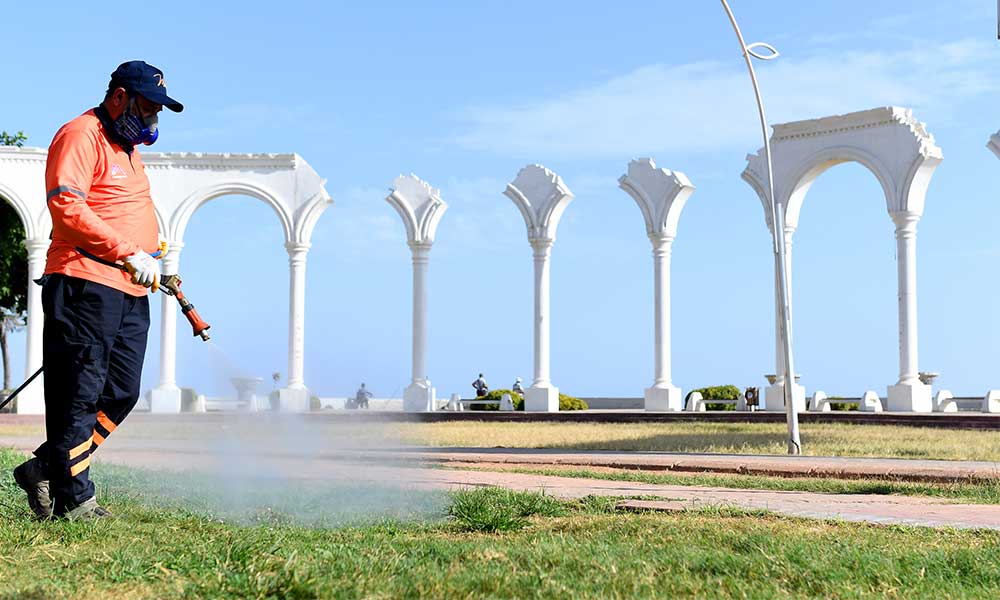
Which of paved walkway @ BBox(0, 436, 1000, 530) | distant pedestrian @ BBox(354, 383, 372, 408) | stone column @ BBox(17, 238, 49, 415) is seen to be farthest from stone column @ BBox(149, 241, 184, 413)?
paved walkway @ BBox(0, 436, 1000, 530)

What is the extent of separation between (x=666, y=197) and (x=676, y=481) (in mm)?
19616

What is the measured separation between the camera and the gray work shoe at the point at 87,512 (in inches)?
228

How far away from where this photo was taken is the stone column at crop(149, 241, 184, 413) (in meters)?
29.9

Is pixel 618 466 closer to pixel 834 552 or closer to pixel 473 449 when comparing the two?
pixel 473 449

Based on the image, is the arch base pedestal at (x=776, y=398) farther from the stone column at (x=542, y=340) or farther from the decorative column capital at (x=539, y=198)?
the decorative column capital at (x=539, y=198)

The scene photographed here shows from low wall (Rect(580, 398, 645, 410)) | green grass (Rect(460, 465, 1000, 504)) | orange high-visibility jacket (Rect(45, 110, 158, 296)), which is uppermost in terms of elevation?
orange high-visibility jacket (Rect(45, 110, 158, 296))

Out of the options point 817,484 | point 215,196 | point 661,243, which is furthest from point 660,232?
point 817,484

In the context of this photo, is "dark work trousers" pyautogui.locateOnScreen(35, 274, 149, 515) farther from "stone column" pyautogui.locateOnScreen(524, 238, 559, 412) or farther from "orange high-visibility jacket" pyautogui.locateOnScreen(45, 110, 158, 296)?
"stone column" pyautogui.locateOnScreen(524, 238, 559, 412)

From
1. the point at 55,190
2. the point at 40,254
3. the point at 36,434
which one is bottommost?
the point at 36,434

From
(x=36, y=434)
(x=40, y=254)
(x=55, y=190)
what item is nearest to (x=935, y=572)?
(x=55, y=190)

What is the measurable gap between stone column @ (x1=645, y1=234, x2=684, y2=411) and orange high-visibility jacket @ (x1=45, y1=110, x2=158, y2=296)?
23.0 metres

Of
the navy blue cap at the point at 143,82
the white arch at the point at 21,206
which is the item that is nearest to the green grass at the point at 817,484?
the navy blue cap at the point at 143,82

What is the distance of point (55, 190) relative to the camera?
5816mm

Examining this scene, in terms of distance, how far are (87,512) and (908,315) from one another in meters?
23.2
